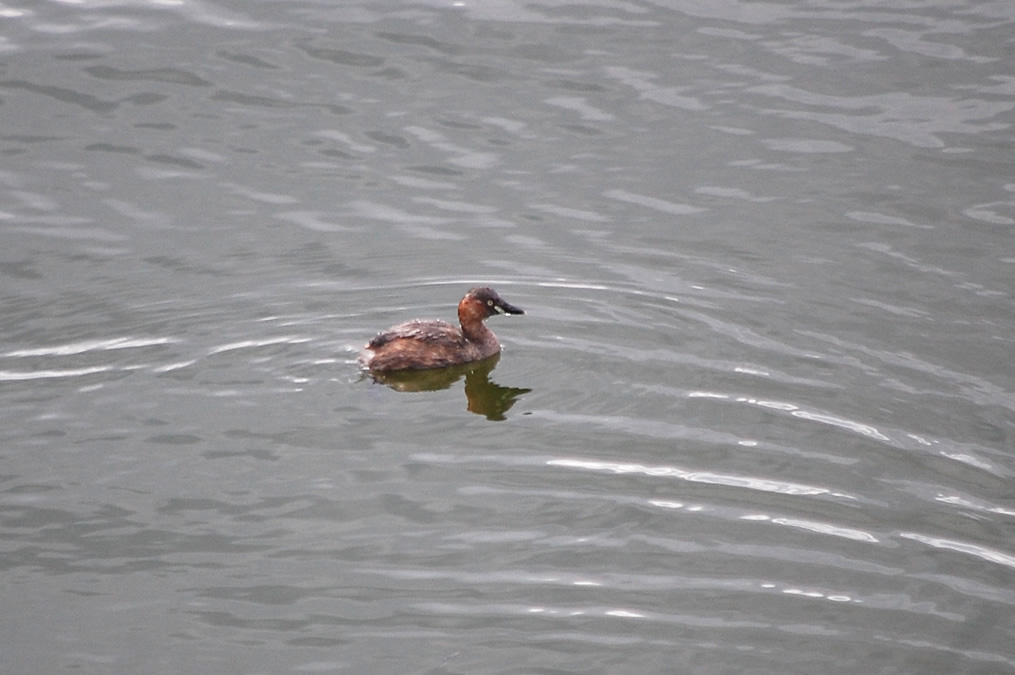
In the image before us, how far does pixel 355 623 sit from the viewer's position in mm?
6793

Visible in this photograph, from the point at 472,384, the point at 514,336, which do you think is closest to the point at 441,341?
the point at 472,384

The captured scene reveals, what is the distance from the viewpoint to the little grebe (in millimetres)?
9703

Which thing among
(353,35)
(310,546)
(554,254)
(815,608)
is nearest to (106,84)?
(353,35)

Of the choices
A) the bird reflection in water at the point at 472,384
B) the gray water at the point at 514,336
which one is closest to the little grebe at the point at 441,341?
the bird reflection in water at the point at 472,384

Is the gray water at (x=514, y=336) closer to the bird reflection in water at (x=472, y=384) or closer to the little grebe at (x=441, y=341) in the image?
the bird reflection in water at (x=472, y=384)

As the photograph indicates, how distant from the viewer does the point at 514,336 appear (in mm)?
10352

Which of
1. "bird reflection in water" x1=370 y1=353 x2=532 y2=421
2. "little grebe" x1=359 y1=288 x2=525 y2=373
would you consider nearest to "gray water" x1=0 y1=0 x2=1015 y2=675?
"bird reflection in water" x1=370 y1=353 x2=532 y2=421

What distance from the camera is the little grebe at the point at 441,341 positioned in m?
9.70

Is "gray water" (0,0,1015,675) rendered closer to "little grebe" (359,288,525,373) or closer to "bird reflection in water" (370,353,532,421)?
"bird reflection in water" (370,353,532,421)

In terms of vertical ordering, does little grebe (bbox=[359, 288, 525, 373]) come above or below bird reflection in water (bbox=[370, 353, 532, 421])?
above

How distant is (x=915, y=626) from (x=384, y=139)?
806cm

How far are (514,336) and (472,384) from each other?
0.69 metres

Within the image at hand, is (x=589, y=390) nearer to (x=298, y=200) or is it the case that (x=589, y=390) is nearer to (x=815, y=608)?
(x=815, y=608)

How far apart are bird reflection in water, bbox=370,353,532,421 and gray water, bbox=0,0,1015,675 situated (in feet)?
0.25
